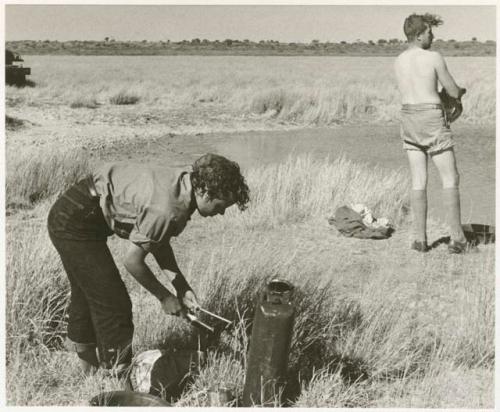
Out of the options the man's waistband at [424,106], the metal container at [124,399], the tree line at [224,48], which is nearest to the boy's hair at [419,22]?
the man's waistband at [424,106]

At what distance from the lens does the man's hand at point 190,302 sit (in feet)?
10.5

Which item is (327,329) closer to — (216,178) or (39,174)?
(216,178)

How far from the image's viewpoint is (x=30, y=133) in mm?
11328

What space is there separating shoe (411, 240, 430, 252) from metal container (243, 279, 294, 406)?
2.56 meters

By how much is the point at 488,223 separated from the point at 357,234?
157 centimetres

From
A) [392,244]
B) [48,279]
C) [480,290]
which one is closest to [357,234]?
[392,244]

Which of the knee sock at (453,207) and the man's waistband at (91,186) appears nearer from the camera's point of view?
the man's waistband at (91,186)

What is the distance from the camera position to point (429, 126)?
500 centimetres

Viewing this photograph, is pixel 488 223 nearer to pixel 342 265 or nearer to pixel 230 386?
pixel 342 265

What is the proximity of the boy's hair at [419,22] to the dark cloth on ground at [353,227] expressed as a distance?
1723mm

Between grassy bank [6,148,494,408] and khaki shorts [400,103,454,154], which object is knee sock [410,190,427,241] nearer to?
grassy bank [6,148,494,408]

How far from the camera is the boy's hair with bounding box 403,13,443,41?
482cm

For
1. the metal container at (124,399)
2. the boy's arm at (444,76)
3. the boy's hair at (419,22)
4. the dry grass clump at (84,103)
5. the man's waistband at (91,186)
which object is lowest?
the metal container at (124,399)

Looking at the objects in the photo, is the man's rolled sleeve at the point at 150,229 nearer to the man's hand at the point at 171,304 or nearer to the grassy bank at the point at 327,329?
the man's hand at the point at 171,304
